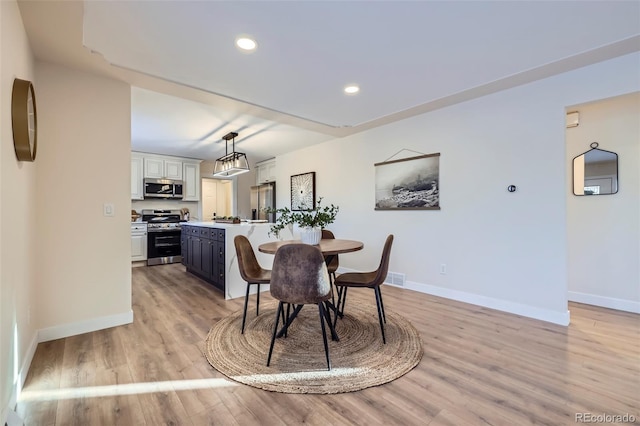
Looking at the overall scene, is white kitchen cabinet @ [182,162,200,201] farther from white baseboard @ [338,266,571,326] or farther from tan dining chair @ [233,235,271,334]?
white baseboard @ [338,266,571,326]

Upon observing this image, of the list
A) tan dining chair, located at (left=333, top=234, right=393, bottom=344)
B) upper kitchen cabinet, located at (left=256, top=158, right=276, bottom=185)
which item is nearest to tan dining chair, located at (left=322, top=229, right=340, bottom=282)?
tan dining chair, located at (left=333, top=234, right=393, bottom=344)

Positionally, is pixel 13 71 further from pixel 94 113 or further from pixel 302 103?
pixel 302 103

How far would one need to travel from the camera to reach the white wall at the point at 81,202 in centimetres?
242

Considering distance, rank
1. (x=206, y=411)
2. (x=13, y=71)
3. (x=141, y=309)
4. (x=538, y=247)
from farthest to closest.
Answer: (x=141, y=309)
(x=538, y=247)
(x=13, y=71)
(x=206, y=411)

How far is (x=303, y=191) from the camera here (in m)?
5.82

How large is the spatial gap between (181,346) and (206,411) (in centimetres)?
91

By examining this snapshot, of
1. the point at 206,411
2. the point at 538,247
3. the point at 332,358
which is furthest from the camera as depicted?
the point at 538,247

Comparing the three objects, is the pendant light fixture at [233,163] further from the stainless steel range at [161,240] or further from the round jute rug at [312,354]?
the round jute rug at [312,354]

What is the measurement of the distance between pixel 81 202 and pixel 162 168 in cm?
400

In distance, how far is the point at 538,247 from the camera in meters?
2.89

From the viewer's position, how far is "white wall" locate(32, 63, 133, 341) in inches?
95.3

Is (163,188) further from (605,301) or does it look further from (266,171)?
(605,301)

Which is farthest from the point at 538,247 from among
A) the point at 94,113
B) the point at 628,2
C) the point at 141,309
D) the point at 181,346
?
the point at 94,113

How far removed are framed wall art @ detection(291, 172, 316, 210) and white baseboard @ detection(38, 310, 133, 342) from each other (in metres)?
3.37
